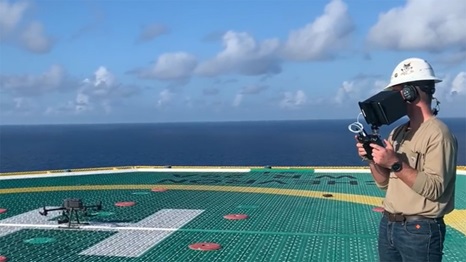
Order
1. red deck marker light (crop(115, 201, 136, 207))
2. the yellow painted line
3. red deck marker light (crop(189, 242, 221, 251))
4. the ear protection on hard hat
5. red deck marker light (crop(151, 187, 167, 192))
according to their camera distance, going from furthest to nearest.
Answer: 1. red deck marker light (crop(151, 187, 167, 192))
2. the yellow painted line
3. red deck marker light (crop(115, 201, 136, 207))
4. red deck marker light (crop(189, 242, 221, 251))
5. the ear protection on hard hat

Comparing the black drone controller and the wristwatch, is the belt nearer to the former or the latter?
the wristwatch

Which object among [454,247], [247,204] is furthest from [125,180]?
[454,247]

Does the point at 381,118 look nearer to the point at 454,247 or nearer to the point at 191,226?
the point at 454,247

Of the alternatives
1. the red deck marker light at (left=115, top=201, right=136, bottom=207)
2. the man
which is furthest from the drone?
the man

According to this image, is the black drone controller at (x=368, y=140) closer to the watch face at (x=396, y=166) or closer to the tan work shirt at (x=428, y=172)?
the watch face at (x=396, y=166)

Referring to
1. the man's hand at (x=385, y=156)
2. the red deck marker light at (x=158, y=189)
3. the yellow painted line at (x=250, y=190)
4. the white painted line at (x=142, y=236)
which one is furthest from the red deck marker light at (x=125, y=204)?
the man's hand at (x=385, y=156)

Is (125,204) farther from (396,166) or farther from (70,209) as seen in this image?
(396,166)
